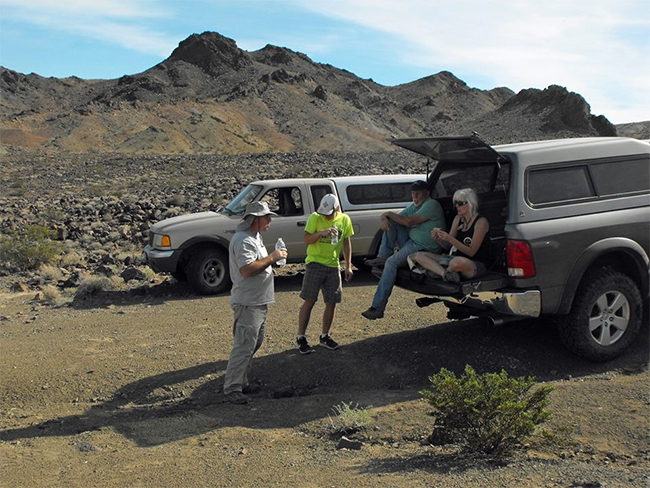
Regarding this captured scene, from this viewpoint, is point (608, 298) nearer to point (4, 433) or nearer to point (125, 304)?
point (4, 433)

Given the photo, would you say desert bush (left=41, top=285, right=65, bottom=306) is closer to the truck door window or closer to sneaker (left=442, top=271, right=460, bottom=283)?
the truck door window

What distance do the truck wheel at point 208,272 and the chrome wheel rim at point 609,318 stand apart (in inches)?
241

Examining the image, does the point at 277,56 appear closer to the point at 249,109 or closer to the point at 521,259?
the point at 249,109

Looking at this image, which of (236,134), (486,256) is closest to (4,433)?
(486,256)

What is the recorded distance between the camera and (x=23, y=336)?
9102 millimetres

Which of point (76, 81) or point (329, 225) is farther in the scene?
Result: point (76, 81)

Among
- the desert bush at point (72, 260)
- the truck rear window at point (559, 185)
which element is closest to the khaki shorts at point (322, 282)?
the truck rear window at point (559, 185)

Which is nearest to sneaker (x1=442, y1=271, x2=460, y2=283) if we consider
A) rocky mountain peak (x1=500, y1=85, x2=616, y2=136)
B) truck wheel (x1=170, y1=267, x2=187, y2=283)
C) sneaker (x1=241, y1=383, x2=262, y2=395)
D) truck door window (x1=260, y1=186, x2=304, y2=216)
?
sneaker (x1=241, y1=383, x2=262, y2=395)

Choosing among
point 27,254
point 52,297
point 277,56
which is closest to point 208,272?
point 52,297

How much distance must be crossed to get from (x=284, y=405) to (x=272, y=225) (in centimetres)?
542

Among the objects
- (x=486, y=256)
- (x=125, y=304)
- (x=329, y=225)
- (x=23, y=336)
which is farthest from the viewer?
Result: (x=125, y=304)

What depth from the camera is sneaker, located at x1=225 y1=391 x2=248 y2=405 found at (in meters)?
6.58

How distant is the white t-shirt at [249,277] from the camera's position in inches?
255

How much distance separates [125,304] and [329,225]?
15.8ft
